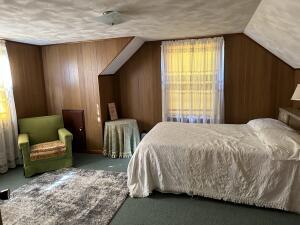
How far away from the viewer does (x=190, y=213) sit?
2.36 m

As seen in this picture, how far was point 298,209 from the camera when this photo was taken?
89.7 inches

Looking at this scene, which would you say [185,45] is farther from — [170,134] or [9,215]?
[9,215]

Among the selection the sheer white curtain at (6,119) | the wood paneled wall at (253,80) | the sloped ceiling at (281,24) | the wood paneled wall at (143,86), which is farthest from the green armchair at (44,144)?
the sloped ceiling at (281,24)

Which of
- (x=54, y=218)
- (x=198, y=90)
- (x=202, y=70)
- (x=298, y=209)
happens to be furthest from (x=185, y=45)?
(x=54, y=218)

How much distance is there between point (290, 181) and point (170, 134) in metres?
1.46

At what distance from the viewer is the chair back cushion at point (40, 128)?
12.2ft

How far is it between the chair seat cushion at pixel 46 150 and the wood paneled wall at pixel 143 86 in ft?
5.14

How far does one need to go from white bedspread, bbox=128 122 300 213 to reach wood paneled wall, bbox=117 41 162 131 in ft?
5.11

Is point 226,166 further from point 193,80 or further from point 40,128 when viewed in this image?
point 40,128

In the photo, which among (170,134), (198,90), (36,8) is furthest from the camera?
(198,90)

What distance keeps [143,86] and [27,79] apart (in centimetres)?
221

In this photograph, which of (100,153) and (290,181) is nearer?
(290,181)

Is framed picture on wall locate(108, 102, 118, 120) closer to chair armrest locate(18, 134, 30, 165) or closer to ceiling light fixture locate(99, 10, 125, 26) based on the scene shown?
chair armrest locate(18, 134, 30, 165)

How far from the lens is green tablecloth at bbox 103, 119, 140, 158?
13.2 ft
